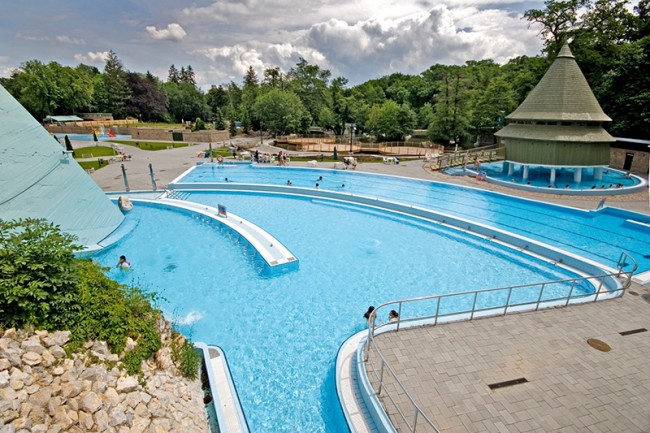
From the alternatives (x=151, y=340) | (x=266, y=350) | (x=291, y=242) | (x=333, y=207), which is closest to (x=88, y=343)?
(x=151, y=340)

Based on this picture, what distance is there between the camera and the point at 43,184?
12.9m

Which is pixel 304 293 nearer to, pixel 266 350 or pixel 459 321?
pixel 266 350

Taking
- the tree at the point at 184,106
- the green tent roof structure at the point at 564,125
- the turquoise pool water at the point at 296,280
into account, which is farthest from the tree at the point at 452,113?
the tree at the point at 184,106

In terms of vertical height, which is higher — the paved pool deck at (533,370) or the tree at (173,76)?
the tree at (173,76)

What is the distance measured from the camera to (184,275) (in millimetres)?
11781

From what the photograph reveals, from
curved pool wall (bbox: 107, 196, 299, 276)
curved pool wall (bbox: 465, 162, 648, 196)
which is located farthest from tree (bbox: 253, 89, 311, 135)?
curved pool wall (bbox: 107, 196, 299, 276)

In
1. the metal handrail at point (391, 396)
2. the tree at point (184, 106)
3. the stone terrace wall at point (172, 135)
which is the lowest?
the metal handrail at point (391, 396)

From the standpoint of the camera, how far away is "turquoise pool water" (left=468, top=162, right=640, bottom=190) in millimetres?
21344

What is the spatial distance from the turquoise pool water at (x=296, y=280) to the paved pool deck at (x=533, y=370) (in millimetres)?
1869

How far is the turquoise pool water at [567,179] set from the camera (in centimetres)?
2134

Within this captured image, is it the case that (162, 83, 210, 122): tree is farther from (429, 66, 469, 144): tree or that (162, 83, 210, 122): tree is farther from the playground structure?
(429, 66, 469, 144): tree

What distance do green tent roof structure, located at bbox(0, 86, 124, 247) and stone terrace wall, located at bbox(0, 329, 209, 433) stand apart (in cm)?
792

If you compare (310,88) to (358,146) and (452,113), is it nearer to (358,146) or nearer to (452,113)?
→ (358,146)

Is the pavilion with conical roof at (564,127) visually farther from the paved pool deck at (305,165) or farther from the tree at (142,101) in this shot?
the tree at (142,101)
